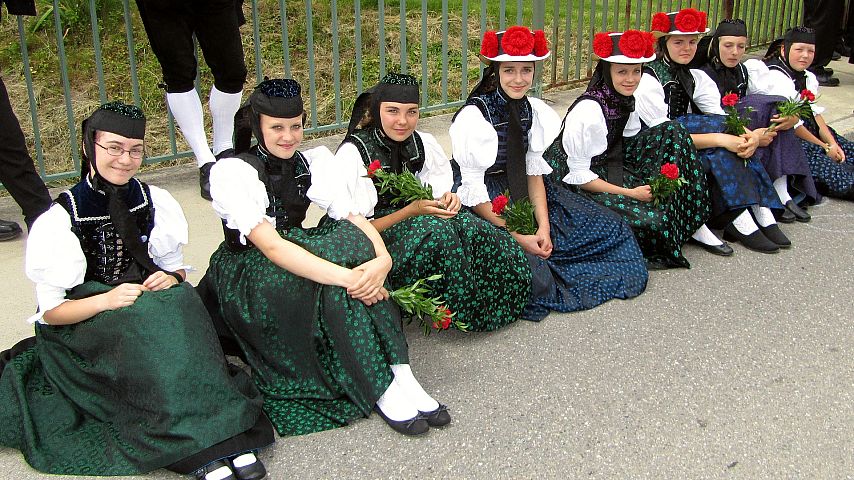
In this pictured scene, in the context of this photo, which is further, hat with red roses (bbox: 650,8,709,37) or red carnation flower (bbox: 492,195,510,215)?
hat with red roses (bbox: 650,8,709,37)

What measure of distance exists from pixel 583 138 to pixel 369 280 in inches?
65.5

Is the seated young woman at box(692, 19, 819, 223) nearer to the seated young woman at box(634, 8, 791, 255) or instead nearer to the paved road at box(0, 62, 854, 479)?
the seated young woman at box(634, 8, 791, 255)

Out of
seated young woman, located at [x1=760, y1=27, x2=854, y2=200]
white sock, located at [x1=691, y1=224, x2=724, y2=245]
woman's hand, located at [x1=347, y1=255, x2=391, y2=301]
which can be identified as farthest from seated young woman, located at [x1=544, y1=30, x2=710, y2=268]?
woman's hand, located at [x1=347, y1=255, x2=391, y2=301]

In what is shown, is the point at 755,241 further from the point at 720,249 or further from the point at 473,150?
the point at 473,150

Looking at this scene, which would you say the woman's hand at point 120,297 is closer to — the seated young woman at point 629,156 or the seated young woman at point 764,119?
the seated young woman at point 629,156

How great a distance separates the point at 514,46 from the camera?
388 centimetres

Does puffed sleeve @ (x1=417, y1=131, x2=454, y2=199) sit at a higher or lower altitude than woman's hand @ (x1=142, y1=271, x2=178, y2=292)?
higher

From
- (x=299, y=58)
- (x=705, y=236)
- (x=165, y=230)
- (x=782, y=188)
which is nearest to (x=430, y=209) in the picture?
(x=165, y=230)

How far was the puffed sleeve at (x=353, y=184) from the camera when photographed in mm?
3346

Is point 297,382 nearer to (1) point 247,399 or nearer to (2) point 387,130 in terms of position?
(1) point 247,399

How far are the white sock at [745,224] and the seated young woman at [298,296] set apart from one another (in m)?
2.25

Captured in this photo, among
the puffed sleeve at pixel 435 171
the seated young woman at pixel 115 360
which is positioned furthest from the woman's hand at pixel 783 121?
the seated young woman at pixel 115 360

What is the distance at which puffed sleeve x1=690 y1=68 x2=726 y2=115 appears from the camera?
15.9 feet

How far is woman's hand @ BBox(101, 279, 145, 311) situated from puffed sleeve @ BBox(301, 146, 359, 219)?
786 millimetres
